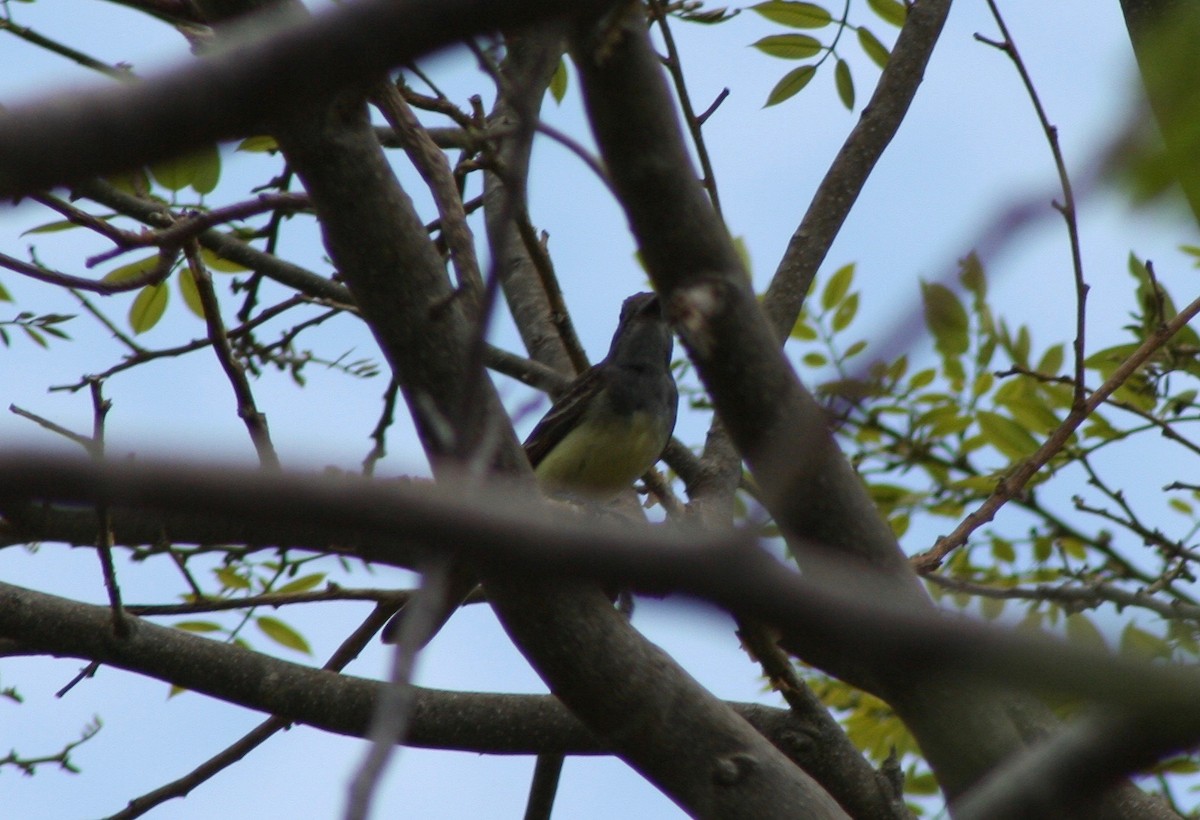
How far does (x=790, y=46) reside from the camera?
464 centimetres

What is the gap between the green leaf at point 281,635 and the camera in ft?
15.8

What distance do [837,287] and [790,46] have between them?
3.66 ft

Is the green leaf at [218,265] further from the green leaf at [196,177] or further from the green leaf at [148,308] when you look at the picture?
the green leaf at [196,177]

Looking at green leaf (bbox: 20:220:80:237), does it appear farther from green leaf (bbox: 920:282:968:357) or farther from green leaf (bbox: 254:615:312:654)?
green leaf (bbox: 920:282:968:357)

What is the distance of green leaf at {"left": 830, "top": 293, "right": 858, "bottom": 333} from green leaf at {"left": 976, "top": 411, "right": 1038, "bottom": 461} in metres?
0.67

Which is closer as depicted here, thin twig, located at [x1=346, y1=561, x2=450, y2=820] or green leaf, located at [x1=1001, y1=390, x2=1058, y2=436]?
thin twig, located at [x1=346, y1=561, x2=450, y2=820]

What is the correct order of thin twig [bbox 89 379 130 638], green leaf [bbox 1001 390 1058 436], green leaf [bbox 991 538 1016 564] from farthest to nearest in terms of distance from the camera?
green leaf [bbox 991 538 1016 564], green leaf [bbox 1001 390 1058 436], thin twig [bbox 89 379 130 638]

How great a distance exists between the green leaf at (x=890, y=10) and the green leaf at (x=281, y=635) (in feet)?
10.8

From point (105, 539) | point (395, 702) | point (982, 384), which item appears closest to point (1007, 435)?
point (982, 384)

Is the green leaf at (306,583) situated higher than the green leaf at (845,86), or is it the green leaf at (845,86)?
the green leaf at (845,86)

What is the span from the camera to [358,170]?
2.54 meters

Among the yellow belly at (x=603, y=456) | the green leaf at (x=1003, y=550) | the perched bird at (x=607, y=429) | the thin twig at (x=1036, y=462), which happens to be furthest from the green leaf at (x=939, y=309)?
the green leaf at (x=1003, y=550)

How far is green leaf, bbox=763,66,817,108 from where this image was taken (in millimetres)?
4648

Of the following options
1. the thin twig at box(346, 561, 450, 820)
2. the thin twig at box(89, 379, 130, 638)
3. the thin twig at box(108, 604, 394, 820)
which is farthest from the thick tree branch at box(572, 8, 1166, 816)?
the thin twig at box(108, 604, 394, 820)
